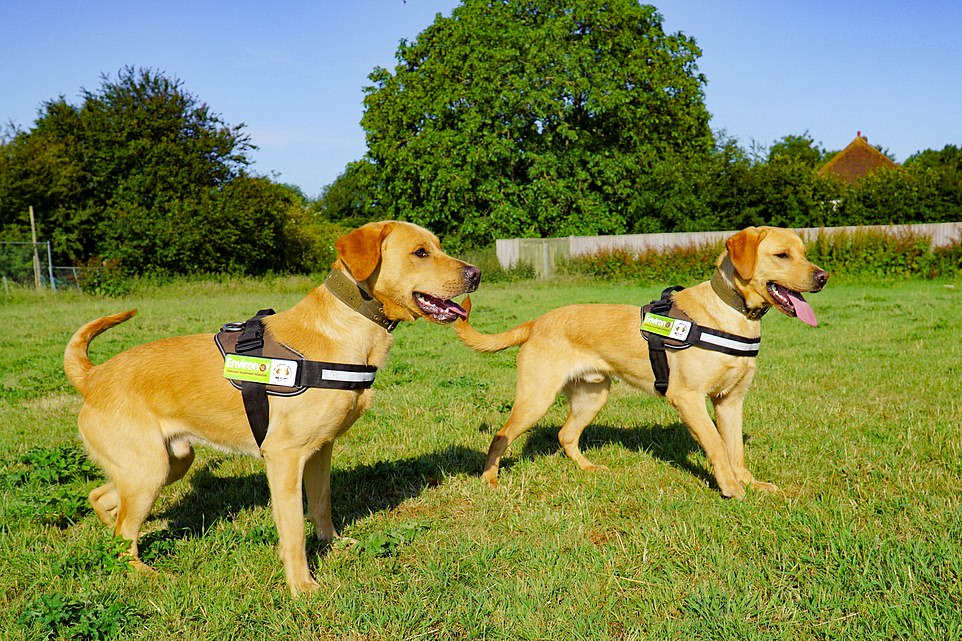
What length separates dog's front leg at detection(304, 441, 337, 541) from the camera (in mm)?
3992

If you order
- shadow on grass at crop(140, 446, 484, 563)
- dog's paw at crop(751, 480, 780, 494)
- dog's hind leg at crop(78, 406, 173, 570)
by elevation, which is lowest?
shadow on grass at crop(140, 446, 484, 563)

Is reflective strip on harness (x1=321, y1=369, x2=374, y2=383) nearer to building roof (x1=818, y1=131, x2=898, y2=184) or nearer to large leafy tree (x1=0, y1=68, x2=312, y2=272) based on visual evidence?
large leafy tree (x1=0, y1=68, x2=312, y2=272)

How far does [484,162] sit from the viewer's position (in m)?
34.6

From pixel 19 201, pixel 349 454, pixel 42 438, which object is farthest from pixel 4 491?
pixel 19 201

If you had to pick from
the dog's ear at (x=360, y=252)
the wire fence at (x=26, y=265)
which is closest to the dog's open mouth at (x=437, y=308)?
the dog's ear at (x=360, y=252)

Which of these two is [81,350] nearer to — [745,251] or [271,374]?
[271,374]

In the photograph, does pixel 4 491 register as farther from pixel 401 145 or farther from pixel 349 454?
pixel 401 145

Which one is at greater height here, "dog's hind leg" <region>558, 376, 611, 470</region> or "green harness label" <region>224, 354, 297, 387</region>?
"green harness label" <region>224, 354, 297, 387</region>

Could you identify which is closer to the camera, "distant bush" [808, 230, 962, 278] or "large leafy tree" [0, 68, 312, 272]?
"distant bush" [808, 230, 962, 278]

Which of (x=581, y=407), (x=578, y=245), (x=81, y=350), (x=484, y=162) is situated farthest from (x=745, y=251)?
(x=484, y=162)

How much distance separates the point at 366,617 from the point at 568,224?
33147 mm

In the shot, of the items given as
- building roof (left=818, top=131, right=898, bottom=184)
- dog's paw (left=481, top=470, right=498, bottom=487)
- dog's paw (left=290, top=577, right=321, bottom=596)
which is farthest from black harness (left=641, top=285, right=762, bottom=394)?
building roof (left=818, top=131, right=898, bottom=184)

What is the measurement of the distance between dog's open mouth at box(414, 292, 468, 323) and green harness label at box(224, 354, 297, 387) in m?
0.73

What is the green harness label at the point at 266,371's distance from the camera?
11.3 feet
